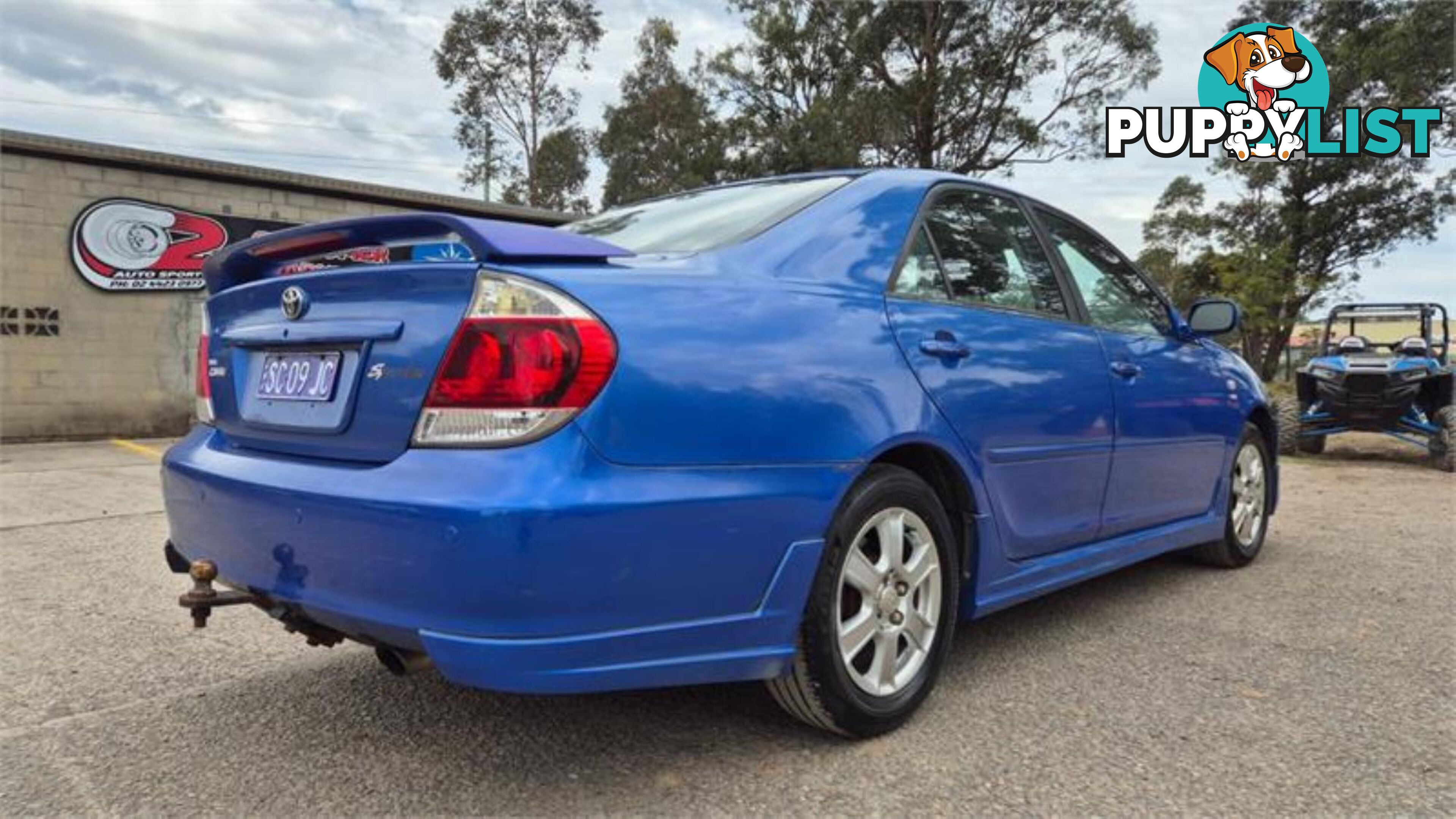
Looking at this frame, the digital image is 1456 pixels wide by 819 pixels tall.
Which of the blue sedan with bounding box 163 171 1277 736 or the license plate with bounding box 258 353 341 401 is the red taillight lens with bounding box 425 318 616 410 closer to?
the blue sedan with bounding box 163 171 1277 736

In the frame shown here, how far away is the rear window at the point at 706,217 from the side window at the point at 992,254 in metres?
0.36

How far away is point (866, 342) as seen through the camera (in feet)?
7.48

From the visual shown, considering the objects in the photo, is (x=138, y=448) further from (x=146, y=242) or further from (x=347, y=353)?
(x=347, y=353)

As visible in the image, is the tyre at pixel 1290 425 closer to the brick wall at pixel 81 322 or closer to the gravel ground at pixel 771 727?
the gravel ground at pixel 771 727

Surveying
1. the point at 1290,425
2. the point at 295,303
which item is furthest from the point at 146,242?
the point at 1290,425

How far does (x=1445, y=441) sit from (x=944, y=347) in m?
8.78

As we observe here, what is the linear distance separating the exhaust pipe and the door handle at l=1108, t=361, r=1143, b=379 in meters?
2.40

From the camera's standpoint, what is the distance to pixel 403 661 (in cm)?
192

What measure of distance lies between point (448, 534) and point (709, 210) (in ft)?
4.72

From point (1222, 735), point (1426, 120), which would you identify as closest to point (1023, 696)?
point (1222, 735)

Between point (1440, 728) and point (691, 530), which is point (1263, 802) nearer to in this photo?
point (1440, 728)

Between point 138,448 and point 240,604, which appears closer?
point 240,604

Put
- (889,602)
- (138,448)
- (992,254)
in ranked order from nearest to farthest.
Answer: (889,602)
(992,254)
(138,448)

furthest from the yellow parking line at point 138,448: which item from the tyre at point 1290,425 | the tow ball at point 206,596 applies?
the tyre at point 1290,425
